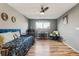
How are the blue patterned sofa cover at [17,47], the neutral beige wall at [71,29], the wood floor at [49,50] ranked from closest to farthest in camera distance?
1. the blue patterned sofa cover at [17,47]
2. the wood floor at [49,50]
3. the neutral beige wall at [71,29]

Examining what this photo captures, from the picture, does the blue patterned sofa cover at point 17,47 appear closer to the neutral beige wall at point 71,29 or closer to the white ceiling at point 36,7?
the white ceiling at point 36,7

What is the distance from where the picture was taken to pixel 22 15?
2193 mm

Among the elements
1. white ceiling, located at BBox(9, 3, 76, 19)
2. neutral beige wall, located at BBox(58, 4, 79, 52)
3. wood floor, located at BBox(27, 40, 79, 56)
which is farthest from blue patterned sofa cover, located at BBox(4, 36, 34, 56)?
neutral beige wall, located at BBox(58, 4, 79, 52)

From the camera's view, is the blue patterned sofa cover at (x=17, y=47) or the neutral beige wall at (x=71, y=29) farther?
the neutral beige wall at (x=71, y=29)

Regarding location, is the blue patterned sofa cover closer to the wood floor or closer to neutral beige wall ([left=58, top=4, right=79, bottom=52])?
the wood floor

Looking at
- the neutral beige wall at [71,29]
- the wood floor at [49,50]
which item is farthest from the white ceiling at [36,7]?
the wood floor at [49,50]

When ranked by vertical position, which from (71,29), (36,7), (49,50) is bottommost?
(49,50)

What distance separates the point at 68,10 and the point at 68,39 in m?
0.75

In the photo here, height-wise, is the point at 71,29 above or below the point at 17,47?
A: above

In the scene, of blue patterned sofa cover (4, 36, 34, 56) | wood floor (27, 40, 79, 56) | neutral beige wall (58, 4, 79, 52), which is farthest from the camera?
neutral beige wall (58, 4, 79, 52)

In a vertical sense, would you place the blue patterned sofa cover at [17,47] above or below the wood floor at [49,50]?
above

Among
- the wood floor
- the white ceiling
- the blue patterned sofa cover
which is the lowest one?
the wood floor

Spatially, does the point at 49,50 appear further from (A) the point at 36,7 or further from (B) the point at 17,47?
(A) the point at 36,7

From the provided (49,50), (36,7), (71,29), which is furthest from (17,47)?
(71,29)
